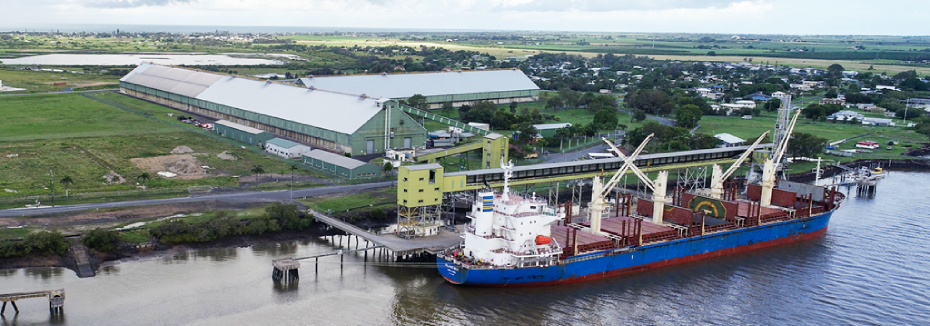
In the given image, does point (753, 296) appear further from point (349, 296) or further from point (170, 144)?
point (170, 144)

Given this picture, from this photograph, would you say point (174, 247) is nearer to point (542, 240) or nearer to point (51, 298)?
point (51, 298)

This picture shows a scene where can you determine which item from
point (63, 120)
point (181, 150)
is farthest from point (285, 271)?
point (63, 120)

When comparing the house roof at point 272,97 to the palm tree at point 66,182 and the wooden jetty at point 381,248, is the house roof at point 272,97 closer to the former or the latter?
the palm tree at point 66,182

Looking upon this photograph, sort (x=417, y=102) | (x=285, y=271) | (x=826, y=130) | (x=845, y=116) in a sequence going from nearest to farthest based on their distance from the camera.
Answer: (x=285, y=271)
(x=826, y=130)
(x=417, y=102)
(x=845, y=116)

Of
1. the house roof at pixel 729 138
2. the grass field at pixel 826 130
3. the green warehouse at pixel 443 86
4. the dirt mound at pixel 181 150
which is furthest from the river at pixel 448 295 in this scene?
the green warehouse at pixel 443 86

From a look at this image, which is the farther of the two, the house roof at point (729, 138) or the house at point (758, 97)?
the house at point (758, 97)

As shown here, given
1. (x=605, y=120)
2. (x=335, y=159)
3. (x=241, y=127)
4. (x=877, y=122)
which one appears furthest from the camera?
(x=877, y=122)
